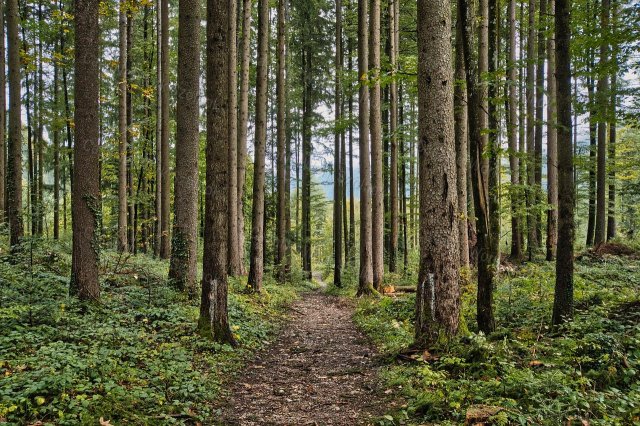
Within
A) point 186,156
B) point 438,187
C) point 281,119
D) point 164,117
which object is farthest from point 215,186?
point 164,117

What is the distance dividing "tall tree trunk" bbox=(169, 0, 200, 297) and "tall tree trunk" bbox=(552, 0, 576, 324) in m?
7.93

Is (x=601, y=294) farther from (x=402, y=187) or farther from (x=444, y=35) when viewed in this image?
(x=402, y=187)

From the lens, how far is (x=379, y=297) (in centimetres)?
1330

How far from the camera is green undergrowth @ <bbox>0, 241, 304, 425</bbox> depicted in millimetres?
4164

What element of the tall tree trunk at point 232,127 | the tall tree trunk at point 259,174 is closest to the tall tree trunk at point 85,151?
the tall tree trunk at point 259,174

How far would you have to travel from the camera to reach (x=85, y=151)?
766 cm

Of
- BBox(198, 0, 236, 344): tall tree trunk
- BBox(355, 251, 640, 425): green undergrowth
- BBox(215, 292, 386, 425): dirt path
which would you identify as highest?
BBox(198, 0, 236, 344): tall tree trunk

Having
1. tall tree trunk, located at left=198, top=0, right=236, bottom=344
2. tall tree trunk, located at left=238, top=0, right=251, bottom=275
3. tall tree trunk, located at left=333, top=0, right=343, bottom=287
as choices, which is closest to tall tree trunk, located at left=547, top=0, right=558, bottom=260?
tall tree trunk, located at left=333, top=0, right=343, bottom=287

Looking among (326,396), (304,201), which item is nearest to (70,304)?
(326,396)

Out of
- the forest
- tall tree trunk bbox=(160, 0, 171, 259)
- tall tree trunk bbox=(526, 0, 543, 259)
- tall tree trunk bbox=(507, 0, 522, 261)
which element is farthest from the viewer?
tall tree trunk bbox=(526, 0, 543, 259)

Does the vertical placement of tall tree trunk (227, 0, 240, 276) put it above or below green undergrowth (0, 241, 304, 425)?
above

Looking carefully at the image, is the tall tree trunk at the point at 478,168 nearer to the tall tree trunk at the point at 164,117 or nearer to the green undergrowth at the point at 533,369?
the green undergrowth at the point at 533,369

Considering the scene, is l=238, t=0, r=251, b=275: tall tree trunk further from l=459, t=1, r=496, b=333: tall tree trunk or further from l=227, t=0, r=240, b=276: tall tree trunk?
l=459, t=1, r=496, b=333: tall tree trunk

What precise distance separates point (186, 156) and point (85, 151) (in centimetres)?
268
